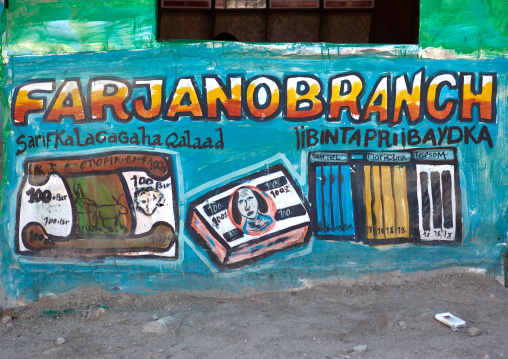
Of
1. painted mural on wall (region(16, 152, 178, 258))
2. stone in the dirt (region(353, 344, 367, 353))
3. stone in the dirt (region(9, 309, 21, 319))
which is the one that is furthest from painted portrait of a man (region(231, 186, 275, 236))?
stone in the dirt (region(9, 309, 21, 319))

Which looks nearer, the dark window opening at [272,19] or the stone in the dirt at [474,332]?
the stone in the dirt at [474,332]

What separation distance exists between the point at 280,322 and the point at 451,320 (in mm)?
1279

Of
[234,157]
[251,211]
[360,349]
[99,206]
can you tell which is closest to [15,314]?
[99,206]

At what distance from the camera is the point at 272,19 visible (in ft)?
31.3

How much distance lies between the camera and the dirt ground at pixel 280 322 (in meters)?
3.38

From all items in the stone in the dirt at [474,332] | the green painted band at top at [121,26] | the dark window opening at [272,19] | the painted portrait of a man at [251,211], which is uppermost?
the dark window opening at [272,19]

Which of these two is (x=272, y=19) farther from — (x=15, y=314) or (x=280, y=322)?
(x=15, y=314)

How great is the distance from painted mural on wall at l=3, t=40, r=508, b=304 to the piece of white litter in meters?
0.65

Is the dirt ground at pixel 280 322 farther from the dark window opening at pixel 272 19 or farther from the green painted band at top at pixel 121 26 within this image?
the dark window opening at pixel 272 19

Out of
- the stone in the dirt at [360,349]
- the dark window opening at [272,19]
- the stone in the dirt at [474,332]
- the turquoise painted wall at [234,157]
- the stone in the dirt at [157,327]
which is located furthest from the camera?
the dark window opening at [272,19]

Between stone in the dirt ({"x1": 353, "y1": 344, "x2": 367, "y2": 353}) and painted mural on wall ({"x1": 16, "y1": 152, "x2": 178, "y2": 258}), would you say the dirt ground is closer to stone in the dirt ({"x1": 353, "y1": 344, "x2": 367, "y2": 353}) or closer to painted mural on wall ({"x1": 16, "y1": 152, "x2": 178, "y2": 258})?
stone in the dirt ({"x1": 353, "y1": 344, "x2": 367, "y2": 353})

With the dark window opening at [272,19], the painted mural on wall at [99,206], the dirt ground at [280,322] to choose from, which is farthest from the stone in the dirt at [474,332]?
the dark window opening at [272,19]

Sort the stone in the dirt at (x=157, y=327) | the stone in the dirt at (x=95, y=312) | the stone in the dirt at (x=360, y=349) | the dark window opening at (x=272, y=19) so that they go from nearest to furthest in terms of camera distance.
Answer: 1. the stone in the dirt at (x=360, y=349)
2. the stone in the dirt at (x=157, y=327)
3. the stone in the dirt at (x=95, y=312)
4. the dark window opening at (x=272, y=19)

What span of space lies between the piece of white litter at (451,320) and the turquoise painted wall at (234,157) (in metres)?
0.64
